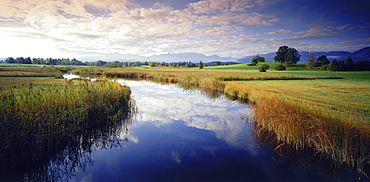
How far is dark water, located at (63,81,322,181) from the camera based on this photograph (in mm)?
6910

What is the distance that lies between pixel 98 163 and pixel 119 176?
1.51 meters

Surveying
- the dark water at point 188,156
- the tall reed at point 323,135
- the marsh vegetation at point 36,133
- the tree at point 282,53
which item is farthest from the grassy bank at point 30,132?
the tree at point 282,53

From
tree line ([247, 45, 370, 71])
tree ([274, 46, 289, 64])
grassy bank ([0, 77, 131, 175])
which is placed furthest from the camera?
tree ([274, 46, 289, 64])

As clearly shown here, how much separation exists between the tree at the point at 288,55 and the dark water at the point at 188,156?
345ft


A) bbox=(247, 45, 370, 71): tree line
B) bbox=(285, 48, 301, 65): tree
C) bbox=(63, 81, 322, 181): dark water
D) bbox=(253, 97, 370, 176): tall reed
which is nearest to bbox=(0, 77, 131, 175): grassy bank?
bbox=(63, 81, 322, 181): dark water

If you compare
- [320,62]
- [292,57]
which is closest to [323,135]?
[320,62]

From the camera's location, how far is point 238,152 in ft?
29.2

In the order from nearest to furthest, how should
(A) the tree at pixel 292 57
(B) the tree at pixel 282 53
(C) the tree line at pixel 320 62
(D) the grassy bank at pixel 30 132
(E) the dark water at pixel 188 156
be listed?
(D) the grassy bank at pixel 30 132 < (E) the dark water at pixel 188 156 < (C) the tree line at pixel 320 62 < (A) the tree at pixel 292 57 < (B) the tree at pixel 282 53

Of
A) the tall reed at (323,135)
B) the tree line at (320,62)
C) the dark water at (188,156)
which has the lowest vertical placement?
the dark water at (188,156)

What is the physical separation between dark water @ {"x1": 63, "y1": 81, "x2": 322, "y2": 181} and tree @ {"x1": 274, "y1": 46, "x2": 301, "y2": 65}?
105 metres

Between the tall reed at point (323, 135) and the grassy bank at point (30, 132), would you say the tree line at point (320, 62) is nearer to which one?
the tall reed at point (323, 135)

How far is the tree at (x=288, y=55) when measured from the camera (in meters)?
98.8

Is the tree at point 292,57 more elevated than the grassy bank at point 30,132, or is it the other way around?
the tree at point 292,57

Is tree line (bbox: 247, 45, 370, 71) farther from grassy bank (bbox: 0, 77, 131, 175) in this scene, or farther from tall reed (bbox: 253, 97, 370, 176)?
grassy bank (bbox: 0, 77, 131, 175)
